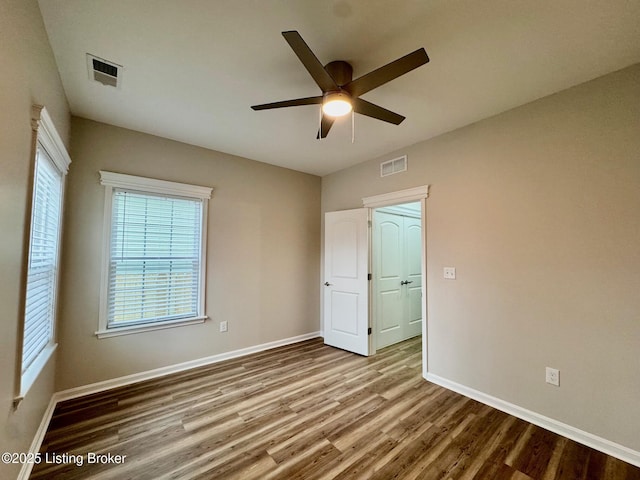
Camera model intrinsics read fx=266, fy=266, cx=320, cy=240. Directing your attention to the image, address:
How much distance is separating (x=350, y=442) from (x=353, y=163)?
11.0 feet

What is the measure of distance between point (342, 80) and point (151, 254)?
270 centimetres

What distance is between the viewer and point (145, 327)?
2.92m

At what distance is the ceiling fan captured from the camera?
1381mm

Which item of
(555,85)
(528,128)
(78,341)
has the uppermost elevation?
(555,85)

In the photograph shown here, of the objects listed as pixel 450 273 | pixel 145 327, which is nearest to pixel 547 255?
pixel 450 273

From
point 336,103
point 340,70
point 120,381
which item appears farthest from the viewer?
point 120,381

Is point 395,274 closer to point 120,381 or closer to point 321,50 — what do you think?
point 321,50

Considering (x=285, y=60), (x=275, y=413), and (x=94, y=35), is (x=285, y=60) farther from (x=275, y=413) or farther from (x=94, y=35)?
(x=275, y=413)

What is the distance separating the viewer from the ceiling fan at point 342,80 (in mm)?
1381

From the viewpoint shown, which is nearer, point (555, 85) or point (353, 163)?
point (555, 85)

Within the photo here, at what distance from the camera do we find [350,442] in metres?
1.97

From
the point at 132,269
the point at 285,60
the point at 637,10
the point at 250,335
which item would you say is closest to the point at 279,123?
the point at 285,60

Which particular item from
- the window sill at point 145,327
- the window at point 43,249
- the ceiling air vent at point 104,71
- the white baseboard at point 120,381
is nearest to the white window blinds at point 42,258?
the window at point 43,249

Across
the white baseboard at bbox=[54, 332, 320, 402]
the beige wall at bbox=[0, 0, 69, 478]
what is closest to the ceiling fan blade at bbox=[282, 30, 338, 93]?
the beige wall at bbox=[0, 0, 69, 478]
